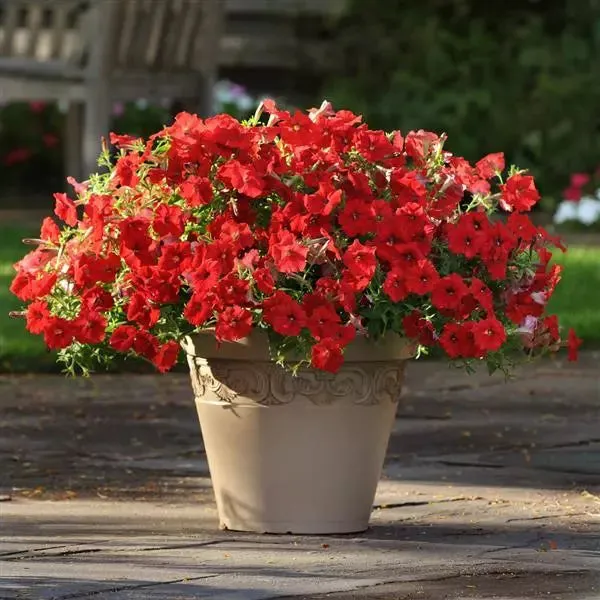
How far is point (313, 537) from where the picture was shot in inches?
185

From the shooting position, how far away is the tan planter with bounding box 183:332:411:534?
4688mm

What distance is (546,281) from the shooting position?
4.74 meters

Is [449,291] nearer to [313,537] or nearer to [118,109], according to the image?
[313,537]

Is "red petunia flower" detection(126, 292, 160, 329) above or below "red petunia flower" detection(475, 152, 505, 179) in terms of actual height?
below

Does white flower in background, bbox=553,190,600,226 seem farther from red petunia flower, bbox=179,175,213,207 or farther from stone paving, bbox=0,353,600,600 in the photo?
red petunia flower, bbox=179,175,213,207

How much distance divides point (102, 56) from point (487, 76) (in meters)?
3.08

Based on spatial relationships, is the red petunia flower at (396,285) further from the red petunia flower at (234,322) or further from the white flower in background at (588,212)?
the white flower in background at (588,212)

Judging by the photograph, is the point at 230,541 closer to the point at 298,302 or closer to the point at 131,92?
the point at 298,302

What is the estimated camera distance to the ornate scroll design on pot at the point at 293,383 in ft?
15.4

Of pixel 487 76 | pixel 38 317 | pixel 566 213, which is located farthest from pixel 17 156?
pixel 38 317

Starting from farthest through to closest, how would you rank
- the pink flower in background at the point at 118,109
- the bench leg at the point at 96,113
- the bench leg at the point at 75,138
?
the pink flower in background at the point at 118,109 → the bench leg at the point at 75,138 → the bench leg at the point at 96,113

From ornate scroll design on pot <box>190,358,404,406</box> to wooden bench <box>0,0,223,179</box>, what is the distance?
242 inches

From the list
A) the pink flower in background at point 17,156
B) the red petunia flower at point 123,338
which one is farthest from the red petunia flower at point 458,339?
the pink flower in background at point 17,156

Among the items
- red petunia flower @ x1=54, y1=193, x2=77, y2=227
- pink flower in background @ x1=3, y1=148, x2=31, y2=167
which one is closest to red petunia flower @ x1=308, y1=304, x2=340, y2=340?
red petunia flower @ x1=54, y1=193, x2=77, y2=227
